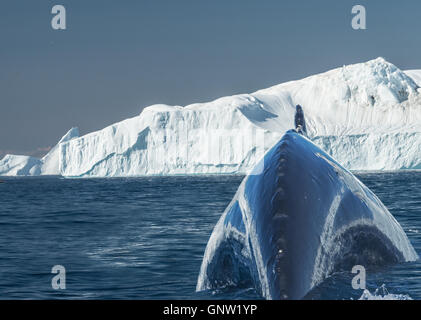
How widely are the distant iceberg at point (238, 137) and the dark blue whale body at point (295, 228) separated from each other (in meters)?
86.6

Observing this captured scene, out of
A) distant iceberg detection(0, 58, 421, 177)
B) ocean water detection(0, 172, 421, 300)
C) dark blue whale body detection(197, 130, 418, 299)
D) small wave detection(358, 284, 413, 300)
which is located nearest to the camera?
dark blue whale body detection(197, 130, 418, 299)

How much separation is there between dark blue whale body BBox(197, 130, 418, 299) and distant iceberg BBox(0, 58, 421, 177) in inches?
3409

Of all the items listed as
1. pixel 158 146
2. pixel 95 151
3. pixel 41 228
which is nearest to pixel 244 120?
pixel 158 146

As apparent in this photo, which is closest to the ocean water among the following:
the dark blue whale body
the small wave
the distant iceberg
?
the small wave

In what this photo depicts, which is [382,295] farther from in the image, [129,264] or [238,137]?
[238,137]

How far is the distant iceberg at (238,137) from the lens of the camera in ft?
314

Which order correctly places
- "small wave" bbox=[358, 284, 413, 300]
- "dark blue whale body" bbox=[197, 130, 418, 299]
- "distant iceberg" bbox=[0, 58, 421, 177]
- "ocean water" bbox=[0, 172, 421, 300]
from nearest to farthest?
"dark blue whale body" bbox=[197, 130, 418, 299] < "small wave" bbox=[358, 284, 413, 300] < "ocean water" bbox=[0, 172, 421, 300] < "distant iceberg" bbox=[0, 58, 421, 177]

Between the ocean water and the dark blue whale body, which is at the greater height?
the dark blue whale body

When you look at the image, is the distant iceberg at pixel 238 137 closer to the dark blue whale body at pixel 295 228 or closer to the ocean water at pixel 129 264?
the ocean water at pixel 129 264

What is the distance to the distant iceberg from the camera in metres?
95.6

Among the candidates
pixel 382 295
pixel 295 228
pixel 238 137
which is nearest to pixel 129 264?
pixel 382 295

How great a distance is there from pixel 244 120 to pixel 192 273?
10061 cm

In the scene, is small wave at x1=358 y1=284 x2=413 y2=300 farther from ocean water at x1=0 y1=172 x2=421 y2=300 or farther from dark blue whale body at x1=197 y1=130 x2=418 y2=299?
dark blue whale body at x1=197 y1=130 x2=418 y2=299
